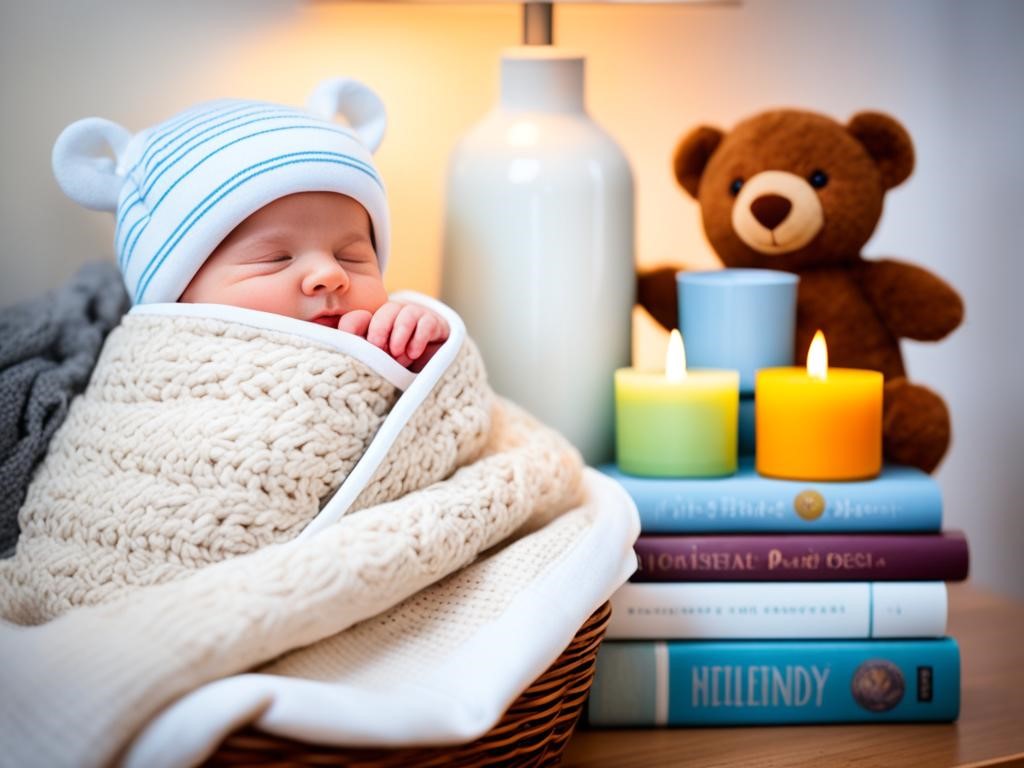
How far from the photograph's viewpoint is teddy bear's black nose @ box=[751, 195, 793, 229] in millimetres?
982

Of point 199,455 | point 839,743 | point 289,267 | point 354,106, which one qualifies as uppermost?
point 354,106

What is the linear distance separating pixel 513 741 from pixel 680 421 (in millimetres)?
312

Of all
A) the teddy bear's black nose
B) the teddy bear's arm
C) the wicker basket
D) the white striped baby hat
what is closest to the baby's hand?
the white striped baby hat

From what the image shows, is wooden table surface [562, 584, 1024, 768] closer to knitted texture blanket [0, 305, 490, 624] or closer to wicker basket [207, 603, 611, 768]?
wicker basket [207, 603, 611, 768]

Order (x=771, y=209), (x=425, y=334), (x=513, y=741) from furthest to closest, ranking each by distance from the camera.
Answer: (x=771, y=209) < (x=425, y=334) < (x=513, y=741)

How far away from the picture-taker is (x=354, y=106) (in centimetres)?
95

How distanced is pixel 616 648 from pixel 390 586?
264 mm

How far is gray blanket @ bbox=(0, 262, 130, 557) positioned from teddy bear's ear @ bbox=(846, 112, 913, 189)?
0.65 meters

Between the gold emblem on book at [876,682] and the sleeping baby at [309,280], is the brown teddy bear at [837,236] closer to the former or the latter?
the gold emblem on book at [876,682]

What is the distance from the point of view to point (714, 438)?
0.89 m

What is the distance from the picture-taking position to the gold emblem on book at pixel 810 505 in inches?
33.8

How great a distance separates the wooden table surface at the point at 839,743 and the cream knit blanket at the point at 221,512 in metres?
0.18

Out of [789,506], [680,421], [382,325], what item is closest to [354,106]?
[382,325]

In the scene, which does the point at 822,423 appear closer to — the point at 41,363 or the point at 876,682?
the point at 876,682
